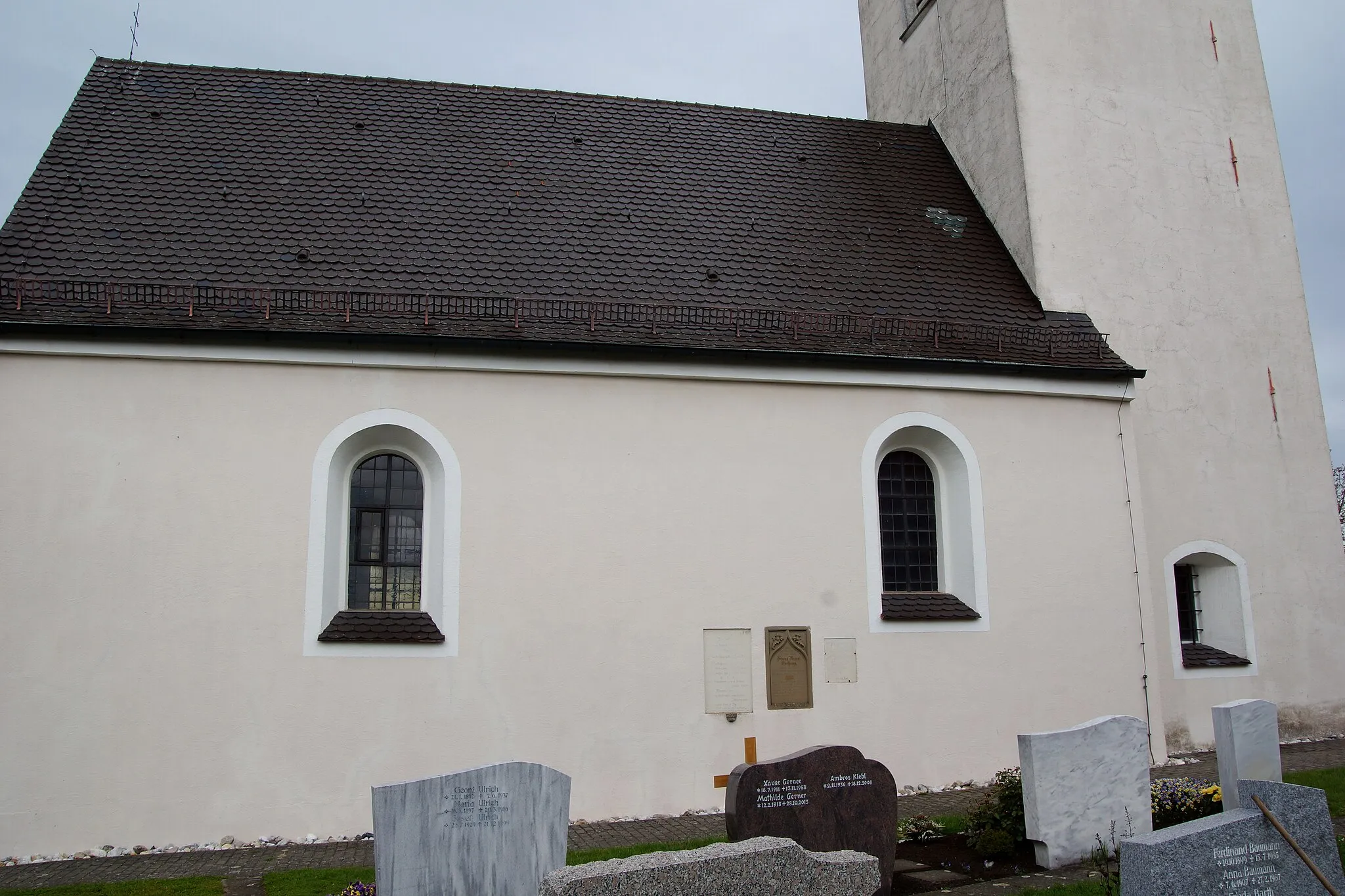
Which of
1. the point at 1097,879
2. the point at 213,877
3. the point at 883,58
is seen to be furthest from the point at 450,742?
the point at 883,58

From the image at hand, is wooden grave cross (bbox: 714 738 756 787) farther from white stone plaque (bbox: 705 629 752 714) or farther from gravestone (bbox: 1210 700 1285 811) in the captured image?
gravestone (bbox: 1210 700 1285 811)

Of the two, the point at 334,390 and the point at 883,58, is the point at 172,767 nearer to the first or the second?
the point at 334,390

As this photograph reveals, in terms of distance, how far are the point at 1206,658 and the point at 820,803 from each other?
8.30 meters

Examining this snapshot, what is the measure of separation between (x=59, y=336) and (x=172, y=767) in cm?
429

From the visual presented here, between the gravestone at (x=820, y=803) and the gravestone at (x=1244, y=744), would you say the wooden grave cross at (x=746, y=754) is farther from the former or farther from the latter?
the gravestone at (x=1244, y=744)

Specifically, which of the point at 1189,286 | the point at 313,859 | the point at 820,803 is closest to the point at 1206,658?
the point at 1189,286

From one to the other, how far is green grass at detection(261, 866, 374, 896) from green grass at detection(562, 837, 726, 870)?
0.58ft

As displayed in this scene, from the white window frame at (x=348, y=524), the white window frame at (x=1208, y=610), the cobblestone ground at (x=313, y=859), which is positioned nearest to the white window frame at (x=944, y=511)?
the cobblestone ground at (x=313, y=859)

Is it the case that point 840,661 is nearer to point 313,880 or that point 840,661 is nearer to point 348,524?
point 348,524

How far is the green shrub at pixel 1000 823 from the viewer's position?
819cm

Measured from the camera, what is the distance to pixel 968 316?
42.8 ft

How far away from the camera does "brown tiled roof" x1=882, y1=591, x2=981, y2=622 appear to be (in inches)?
454

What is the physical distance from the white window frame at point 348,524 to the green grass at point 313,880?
7.60ft

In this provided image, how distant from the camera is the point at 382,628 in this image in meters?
10.4
